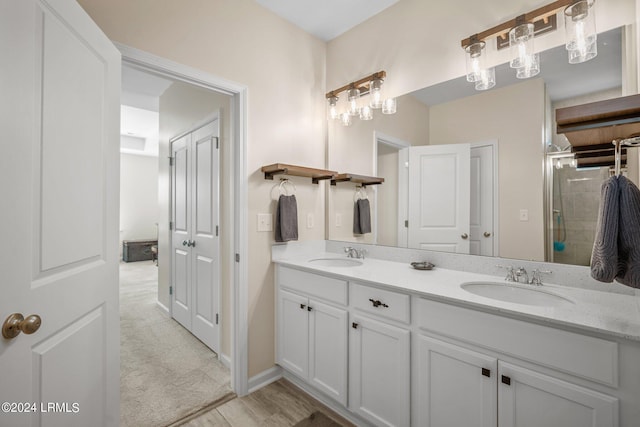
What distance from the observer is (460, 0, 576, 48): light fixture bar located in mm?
1383

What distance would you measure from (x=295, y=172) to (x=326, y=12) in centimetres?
124

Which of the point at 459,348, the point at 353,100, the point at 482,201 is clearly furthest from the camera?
the point at 353,100

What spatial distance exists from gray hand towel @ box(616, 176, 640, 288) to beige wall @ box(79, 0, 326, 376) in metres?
1.80

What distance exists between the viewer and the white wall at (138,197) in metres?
6.96

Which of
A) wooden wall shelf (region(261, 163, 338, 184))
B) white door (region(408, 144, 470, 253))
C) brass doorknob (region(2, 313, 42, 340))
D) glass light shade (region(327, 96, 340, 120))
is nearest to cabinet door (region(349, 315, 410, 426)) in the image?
white door (region(408, 144, 470, 253))

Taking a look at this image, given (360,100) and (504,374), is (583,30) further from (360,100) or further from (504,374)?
(504,374)

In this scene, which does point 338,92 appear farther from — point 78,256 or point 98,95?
point 78,256

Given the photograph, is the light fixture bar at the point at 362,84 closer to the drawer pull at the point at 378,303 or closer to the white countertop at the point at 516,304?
the white countertop at the point at 516,304

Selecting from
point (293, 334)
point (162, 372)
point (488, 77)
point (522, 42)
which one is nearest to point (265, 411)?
point (293, 334)

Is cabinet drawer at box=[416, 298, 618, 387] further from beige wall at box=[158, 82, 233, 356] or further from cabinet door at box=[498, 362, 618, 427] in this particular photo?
beige wall at box=[158, 82, 233, 356]

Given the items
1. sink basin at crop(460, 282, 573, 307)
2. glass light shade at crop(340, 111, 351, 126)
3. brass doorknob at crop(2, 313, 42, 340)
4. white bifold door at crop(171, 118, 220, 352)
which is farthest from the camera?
white bifold door at crop(171, 118, 220, 352)

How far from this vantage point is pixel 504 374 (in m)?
1.09

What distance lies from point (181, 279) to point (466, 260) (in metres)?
2.69

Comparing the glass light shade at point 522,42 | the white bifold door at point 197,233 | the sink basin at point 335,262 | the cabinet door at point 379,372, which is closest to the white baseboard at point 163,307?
the white bifold door at point 197,233
